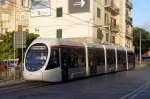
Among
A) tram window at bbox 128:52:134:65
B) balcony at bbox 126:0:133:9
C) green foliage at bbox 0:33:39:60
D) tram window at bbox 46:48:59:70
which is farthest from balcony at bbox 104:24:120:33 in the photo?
tram window at bbox 46:48:59:70

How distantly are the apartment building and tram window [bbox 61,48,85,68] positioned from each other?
42.2 meters

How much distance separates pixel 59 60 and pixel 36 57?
1.59 metres

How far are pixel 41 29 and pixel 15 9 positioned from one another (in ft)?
32.3

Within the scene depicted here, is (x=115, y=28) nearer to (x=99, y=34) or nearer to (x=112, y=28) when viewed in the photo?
(x=112, y=28)

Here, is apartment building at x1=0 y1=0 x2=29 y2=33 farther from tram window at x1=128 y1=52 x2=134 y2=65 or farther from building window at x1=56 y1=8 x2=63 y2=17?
tram window at x1=128 y1=52 x2=134 y2=65

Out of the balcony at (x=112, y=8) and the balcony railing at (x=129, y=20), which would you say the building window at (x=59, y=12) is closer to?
the balcony at (x=112, y=8)

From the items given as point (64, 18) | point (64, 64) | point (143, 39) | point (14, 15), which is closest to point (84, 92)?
point (64, 64)

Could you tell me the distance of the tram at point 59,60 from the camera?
1230 inches

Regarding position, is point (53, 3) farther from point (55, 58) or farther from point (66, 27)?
point (55, 58)

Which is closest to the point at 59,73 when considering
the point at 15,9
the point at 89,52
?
the point at 89,52

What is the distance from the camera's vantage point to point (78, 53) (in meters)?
37.0

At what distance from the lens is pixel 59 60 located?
32406 millimetres

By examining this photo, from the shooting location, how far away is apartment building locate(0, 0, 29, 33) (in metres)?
80.1

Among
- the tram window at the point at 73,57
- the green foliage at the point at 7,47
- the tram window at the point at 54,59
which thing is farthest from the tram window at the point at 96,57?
the green foliage at the point at 7,47
